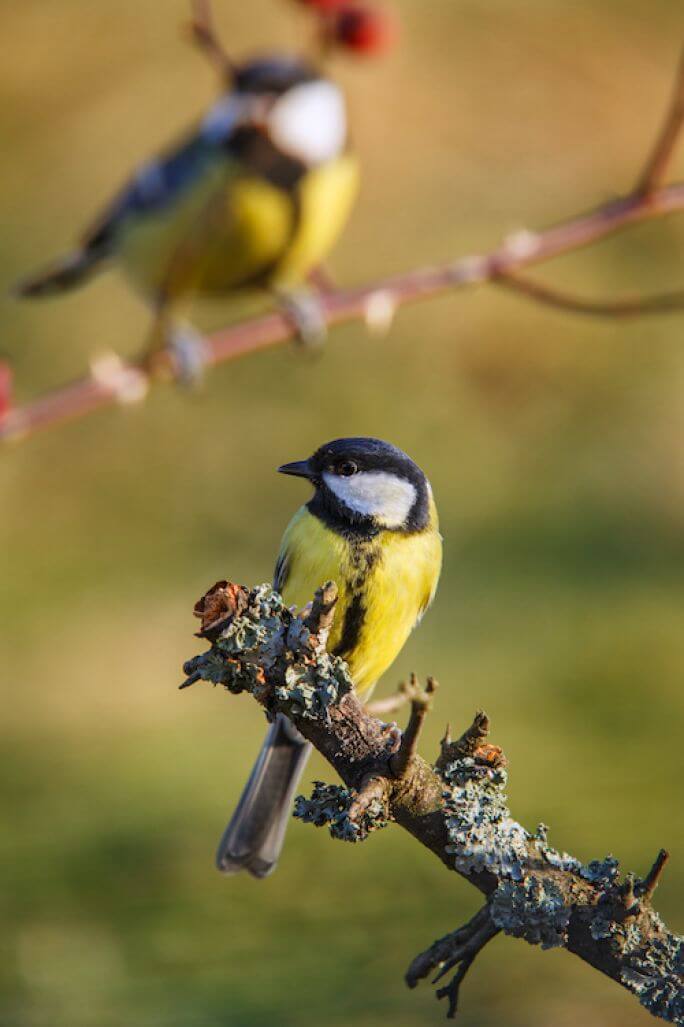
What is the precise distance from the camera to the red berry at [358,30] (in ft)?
4.94

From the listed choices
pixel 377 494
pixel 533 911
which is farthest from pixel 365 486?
pixel 533 911

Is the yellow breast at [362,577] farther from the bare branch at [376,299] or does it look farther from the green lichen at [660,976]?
the green lichen at [660,976]

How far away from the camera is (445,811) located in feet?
3.35

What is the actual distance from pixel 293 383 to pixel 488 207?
1.23 m

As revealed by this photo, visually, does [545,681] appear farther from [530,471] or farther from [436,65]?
[436,65]

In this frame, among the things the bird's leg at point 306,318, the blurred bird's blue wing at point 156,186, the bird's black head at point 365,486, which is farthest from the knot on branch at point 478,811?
the blurred bird's blue wing at point 156,186

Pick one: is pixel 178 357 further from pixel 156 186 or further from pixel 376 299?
pixel 156 186

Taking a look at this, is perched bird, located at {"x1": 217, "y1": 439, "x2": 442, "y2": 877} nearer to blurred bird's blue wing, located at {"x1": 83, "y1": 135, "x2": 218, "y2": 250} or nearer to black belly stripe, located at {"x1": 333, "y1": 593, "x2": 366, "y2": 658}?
black belly stripe, located at {"x1": 333, "y1": 593, "x2": 366, "y2": 658}

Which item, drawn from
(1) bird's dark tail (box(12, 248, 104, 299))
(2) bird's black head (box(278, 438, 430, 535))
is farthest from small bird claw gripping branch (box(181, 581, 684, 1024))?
(1) bird's dark tail (box(12, 248, 104, 299))

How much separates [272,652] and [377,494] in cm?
37

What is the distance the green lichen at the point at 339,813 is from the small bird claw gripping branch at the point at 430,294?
1.46 ft

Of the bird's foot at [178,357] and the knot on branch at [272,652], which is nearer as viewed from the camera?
the knot on branch at [272,652]

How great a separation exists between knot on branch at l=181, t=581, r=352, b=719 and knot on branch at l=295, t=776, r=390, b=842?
7cm

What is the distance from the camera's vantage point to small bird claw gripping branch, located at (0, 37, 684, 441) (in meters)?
1.26
